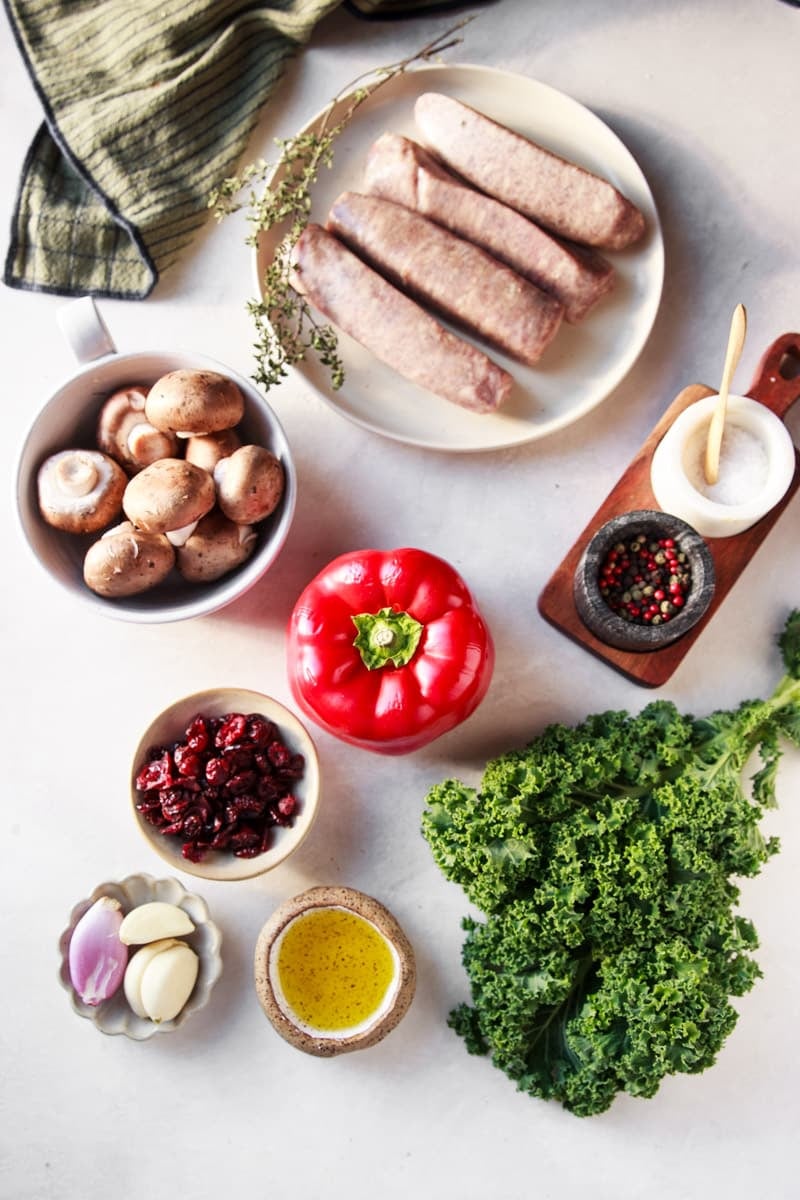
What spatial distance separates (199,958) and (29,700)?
0.51 metres

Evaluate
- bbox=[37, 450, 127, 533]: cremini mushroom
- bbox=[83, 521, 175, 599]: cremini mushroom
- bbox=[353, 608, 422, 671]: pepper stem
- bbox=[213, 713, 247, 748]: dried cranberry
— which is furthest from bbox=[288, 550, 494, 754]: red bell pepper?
bbox=[37, 450, 127, 533]: cremini mushroom

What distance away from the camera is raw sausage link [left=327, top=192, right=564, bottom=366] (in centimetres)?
168

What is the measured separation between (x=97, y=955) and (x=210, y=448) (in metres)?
0.78

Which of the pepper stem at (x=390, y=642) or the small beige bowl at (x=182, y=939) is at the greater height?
the pepper stem at (x=390, y=642)

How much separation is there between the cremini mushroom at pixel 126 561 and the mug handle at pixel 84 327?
26 cm

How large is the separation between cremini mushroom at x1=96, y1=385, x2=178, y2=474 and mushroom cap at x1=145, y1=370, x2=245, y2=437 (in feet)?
0.08

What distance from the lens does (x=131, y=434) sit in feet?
5.17

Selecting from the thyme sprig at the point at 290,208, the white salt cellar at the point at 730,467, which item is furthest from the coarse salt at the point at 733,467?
the thyme sprig at the point at 290,208

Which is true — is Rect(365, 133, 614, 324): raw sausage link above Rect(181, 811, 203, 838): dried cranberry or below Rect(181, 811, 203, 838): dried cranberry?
above

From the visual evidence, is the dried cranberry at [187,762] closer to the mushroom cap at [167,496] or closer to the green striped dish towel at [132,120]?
the mushroom cap at [167,496]

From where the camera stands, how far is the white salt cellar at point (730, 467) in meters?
1.62

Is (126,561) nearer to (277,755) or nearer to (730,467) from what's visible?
(277,755)

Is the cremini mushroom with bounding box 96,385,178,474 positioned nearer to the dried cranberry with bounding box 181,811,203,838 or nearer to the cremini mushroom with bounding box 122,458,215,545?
the cremini mushroom with bounding box 122,458,215,545

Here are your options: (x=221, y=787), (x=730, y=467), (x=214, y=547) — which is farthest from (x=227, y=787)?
(x=730, y=467)
